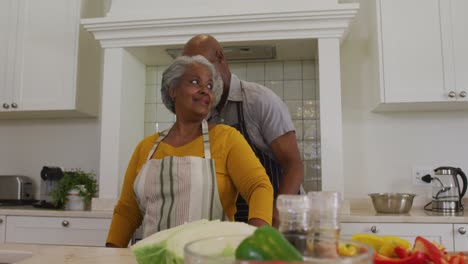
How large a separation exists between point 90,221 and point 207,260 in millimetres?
2062

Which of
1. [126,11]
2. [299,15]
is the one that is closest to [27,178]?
[126,11]

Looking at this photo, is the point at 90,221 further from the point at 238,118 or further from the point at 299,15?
the point at 299,15

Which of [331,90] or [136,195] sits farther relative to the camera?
[331,90]

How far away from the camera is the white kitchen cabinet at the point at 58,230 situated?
2270 millimetres

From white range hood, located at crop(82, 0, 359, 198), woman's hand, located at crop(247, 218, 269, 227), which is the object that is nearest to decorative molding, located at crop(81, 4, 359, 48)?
white range hood, located at crop(82, 0, 359, 198)

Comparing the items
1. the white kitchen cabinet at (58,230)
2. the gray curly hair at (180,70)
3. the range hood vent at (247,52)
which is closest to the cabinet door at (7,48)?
the white kitchen cabinet at (58,230)

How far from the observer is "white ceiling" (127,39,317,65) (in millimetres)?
2393

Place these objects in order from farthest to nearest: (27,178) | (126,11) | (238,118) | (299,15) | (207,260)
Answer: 1. (27,178)
2. (126,11)
3. (299,15)
4. (238,118)
5. (207,260)

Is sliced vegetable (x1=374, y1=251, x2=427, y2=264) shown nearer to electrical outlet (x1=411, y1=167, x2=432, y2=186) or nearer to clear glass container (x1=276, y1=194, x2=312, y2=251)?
clear glass container (x1=276, y1=194, x2=312, y2=251)

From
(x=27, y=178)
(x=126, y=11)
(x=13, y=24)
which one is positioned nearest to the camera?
(x=126, y=11)

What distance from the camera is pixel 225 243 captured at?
0.47 metres

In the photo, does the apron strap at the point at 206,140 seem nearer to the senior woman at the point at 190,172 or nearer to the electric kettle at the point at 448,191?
the senior woman at the point at 190,172

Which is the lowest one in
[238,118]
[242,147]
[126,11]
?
[242,147]

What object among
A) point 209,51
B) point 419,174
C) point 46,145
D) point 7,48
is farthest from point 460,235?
point 7,48
